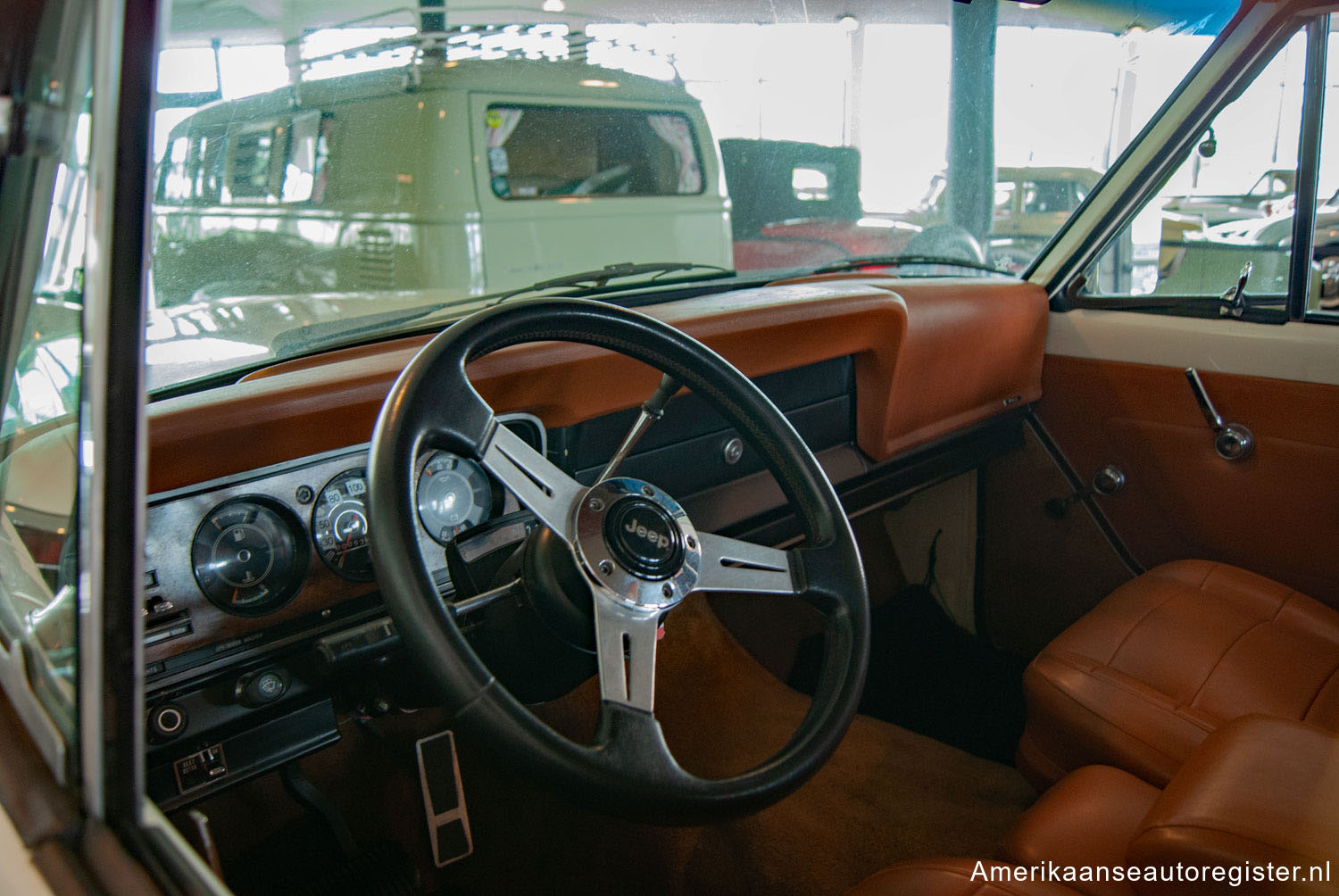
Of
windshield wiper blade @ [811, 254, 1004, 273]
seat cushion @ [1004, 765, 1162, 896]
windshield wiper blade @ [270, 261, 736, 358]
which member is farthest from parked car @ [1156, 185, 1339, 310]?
seat cushion @ [1004, 765, 1162, 896]

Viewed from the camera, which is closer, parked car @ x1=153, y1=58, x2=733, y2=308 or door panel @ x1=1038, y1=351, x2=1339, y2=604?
parked car @ x1=153, y1=58, x2=733, y2=308

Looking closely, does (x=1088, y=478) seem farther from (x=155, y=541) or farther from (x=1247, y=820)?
(x=155, y=541)

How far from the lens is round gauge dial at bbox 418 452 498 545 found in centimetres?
147

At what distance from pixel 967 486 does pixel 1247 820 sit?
70.2 inches

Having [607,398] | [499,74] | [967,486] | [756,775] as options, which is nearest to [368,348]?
[607,398]

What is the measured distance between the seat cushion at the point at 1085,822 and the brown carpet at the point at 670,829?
19.1 inches

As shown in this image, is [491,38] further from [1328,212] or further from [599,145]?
[1328,212]

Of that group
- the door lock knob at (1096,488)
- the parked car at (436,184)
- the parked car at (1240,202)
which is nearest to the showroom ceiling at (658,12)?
the parked car at (436,184)

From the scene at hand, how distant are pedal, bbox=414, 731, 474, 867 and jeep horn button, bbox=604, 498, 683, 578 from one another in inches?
31.3

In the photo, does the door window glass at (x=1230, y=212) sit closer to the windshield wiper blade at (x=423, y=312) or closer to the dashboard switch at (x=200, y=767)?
the windshield wiper blade at (x=423, y=312)

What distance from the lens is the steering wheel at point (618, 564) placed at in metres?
1.03

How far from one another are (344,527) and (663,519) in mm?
485

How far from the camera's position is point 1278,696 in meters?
1.73

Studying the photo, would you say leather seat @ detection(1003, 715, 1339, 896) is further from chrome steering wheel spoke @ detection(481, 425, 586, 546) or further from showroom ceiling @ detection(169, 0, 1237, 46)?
showroom ceiling @ detection(169, 0, 1237, 46)
